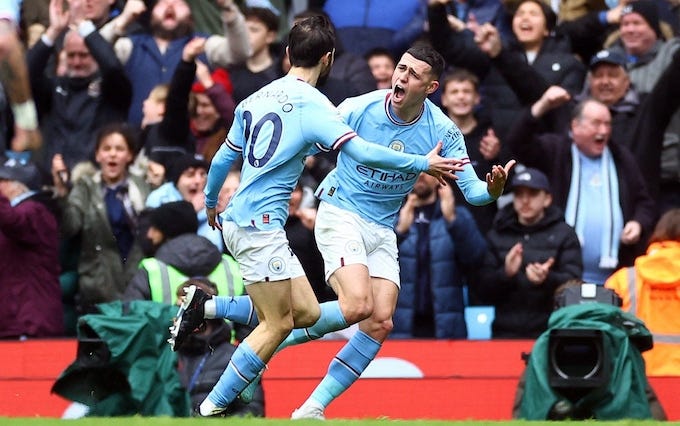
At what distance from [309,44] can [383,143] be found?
1043mm

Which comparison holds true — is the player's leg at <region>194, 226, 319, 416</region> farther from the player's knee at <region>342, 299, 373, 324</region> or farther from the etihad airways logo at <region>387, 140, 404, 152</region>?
the etihad airways logo at <region>387, 140, 404, 152</region>

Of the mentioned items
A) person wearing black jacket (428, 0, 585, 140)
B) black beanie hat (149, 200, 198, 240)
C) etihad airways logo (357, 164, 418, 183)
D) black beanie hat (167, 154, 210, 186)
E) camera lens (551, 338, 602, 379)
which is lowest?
camera lens (551, 338, 602, 379)

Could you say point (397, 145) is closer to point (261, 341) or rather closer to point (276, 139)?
point (276, 139)

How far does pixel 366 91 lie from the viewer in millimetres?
13320

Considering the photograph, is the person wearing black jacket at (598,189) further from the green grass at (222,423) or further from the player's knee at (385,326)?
the green grass at (222,423)

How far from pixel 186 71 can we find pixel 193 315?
4.29 m

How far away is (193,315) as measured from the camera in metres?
9.30

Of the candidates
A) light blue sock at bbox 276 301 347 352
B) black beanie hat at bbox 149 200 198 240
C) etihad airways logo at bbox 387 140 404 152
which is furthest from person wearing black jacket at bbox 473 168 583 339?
light blue sock at bbox 276 301 347 352

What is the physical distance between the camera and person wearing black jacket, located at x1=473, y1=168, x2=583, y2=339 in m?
12.2

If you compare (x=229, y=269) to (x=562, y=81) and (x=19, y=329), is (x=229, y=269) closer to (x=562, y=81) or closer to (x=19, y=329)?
(x=19, y=329)

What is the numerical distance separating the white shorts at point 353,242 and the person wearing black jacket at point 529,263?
245 centimetres

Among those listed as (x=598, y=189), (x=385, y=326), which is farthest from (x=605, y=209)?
(x=385, y=326)

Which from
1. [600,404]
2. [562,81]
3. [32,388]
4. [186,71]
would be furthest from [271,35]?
[600,404]

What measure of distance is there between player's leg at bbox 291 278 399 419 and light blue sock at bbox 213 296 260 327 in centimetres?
55
